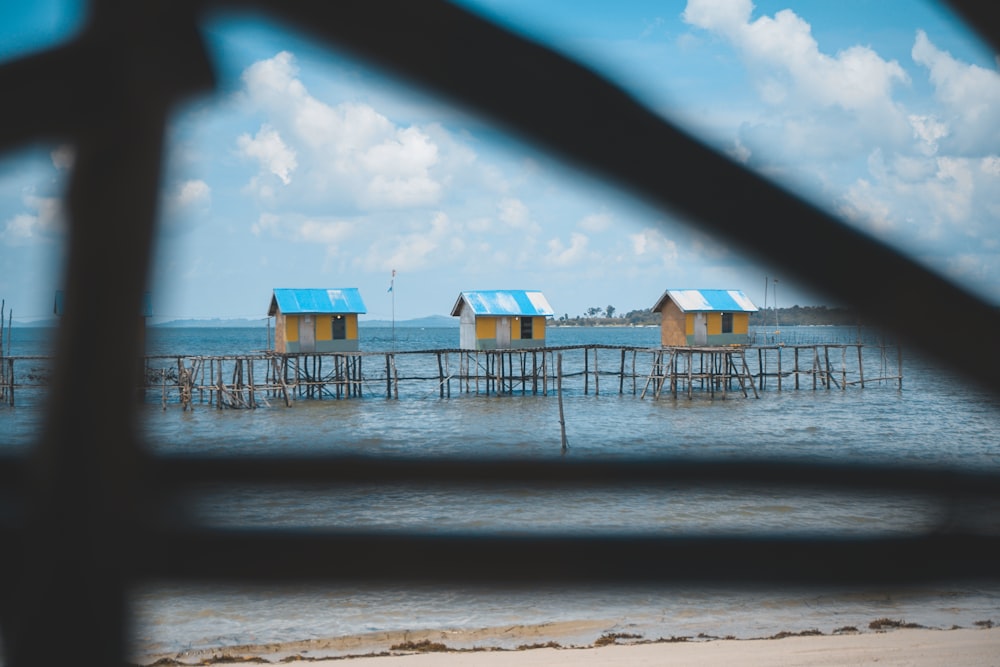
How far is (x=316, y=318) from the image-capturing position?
1604 inches

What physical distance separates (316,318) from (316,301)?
0.80 meters

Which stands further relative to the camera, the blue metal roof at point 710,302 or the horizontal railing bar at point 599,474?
the blue metal roof at point 710,302

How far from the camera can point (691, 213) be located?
73 centimetres

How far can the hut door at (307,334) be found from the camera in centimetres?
4041

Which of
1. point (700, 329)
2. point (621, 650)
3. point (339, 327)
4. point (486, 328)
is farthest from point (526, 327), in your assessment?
point (621, 650)

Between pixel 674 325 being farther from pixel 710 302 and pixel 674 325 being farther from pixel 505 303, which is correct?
pixel 505 303

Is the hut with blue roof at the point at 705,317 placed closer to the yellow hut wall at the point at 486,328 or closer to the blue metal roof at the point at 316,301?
the yellow hut wall at the point at 486,328

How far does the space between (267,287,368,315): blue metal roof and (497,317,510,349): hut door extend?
685cm

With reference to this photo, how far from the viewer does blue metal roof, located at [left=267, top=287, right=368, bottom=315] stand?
39.6 metres

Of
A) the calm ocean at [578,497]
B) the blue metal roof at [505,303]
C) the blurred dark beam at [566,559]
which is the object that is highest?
the blue metal roof at [505,303]

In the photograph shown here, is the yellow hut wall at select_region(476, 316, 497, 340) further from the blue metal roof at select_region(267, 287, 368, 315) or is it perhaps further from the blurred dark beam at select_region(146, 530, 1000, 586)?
the blurred dark beam at select_region(146, 530, 1000, 586)

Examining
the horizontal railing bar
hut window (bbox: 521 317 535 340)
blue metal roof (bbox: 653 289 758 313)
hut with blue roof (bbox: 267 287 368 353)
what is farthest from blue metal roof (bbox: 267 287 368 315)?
the horizontal railing bar

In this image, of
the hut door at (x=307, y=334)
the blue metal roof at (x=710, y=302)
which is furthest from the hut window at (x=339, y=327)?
the blue metal roof at (x=710, y=302)

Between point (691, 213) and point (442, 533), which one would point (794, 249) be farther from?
point (442, 533)
